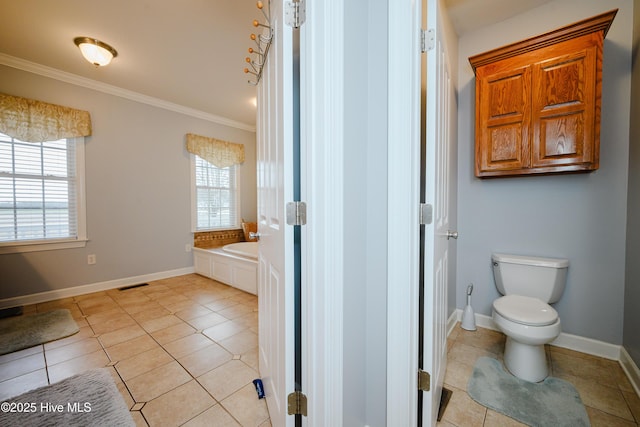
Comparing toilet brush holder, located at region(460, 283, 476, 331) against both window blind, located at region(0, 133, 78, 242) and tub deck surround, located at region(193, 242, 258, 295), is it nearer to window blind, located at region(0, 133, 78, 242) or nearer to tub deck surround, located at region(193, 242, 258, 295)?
tub deck surround, located at region(193, 242, 258, 295)

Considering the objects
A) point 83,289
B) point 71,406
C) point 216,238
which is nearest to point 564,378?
point 71,406

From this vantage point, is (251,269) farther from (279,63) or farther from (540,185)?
(540,185)

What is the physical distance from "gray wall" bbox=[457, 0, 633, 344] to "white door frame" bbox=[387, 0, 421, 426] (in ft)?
5.17

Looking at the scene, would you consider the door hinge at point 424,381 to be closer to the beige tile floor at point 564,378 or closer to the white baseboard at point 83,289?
the beige tile floor at point 564,378

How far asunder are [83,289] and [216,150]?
2646 mm

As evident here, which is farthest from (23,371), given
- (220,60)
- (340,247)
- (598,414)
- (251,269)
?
(598,414)

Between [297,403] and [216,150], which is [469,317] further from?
[216,150]

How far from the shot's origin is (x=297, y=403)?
0.95 metres

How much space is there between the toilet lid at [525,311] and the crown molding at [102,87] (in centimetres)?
459

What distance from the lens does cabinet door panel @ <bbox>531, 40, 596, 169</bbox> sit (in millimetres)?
1549

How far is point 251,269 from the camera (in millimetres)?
2965

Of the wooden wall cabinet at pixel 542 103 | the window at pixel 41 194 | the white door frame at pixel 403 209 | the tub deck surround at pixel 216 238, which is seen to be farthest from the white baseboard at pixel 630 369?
the window at pixel 41 194

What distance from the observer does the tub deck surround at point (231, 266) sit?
2.99 m

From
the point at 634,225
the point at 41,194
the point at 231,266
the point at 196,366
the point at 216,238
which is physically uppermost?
the point at 41,194
